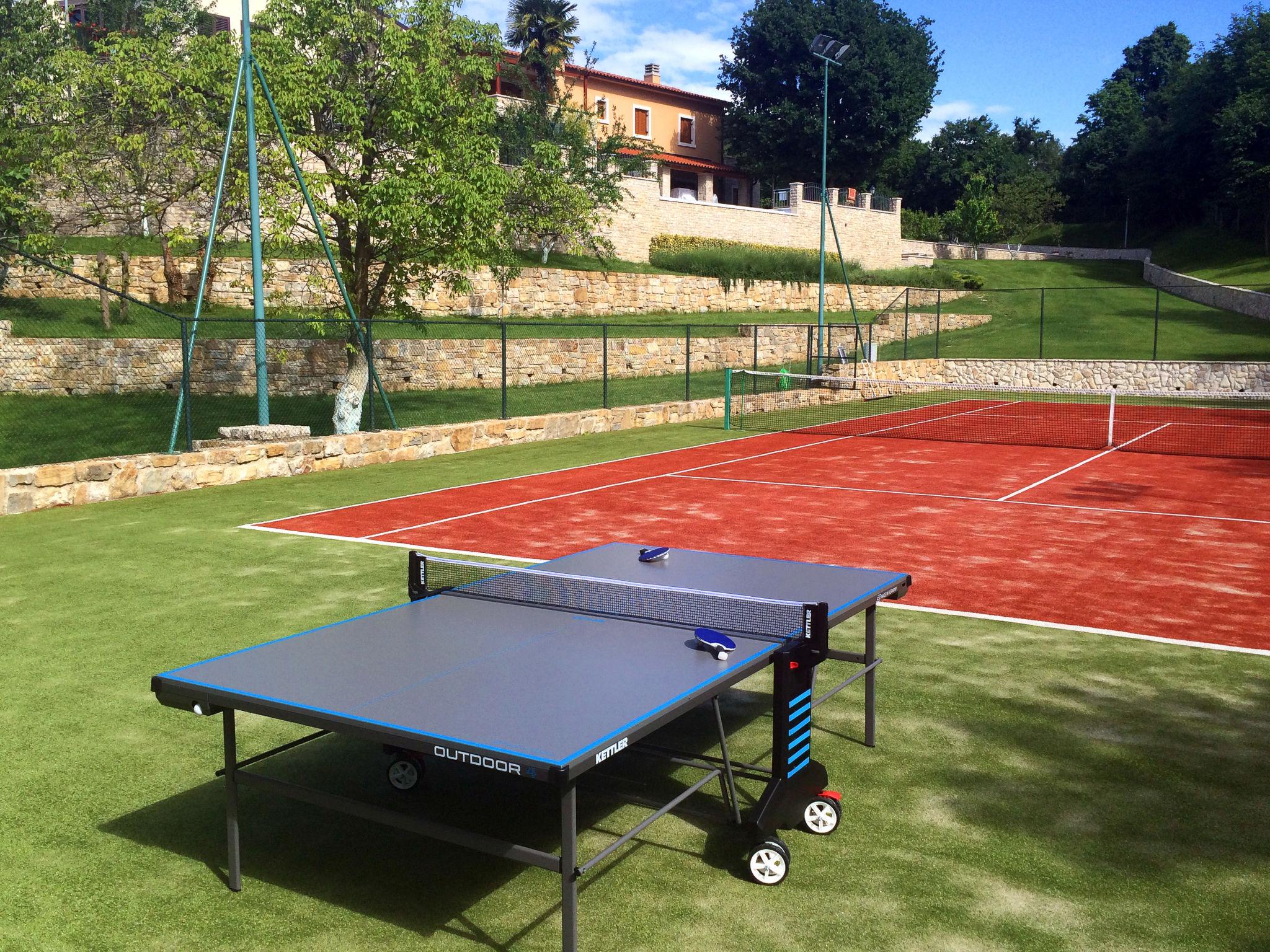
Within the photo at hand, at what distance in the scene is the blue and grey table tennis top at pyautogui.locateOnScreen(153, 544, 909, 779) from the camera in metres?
3.63

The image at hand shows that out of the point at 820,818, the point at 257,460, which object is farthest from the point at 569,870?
the point at 257,460

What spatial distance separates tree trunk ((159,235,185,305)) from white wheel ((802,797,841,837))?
1141 inches

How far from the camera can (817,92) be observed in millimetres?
70688

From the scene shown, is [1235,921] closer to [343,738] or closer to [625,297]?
[343,738]

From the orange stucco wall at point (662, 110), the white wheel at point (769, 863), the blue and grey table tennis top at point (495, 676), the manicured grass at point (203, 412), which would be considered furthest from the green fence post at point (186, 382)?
the orange stucco wall at point (662, 110)

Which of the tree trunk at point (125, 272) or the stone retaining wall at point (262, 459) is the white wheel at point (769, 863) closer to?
the stone retaining wall at point (262, 459)

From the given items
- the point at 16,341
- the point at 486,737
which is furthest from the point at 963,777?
the point at 16,341

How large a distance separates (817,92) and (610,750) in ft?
238

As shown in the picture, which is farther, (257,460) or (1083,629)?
(257,460)

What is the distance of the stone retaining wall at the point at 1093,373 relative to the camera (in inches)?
1346

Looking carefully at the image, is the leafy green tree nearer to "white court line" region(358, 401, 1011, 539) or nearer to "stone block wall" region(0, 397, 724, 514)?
"stone block wall" region(0, 397, 724, 514)

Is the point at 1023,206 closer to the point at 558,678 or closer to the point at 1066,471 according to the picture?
the point at 1066,471

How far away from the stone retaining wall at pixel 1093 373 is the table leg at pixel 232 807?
30.7 meters

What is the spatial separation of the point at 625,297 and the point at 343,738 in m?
35.6
